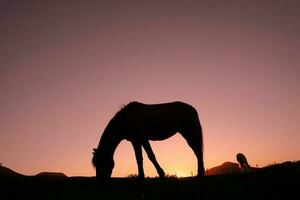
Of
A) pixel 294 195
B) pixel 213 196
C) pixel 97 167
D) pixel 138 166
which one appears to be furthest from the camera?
pixel 97 167

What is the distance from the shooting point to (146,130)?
1267cm

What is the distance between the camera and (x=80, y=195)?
7.70 m

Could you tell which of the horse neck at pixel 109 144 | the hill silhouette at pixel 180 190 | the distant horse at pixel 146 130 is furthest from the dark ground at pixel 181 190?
the horse neck at pixel 109 144

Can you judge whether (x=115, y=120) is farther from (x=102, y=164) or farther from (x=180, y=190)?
(x=180, y=190)

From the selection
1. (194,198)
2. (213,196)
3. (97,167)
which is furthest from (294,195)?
(97,167)

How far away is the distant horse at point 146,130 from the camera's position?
1195cm

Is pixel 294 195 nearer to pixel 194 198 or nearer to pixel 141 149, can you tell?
pixel 194 198

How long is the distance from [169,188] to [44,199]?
324 centimetres

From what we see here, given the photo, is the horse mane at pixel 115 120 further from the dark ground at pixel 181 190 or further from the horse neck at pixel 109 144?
the dark ground at pixel 181 190

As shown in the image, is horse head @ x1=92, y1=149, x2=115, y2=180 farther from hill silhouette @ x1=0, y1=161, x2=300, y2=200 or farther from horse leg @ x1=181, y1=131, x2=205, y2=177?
horse leg @ x1=181, y1=131, x2=205, y2=177

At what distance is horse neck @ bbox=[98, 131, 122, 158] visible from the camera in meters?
12.4

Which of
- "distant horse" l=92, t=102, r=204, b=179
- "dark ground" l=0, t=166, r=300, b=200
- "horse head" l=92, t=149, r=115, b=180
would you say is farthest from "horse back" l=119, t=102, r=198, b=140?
"dark ground" l=0, t=166, r=300, b=200

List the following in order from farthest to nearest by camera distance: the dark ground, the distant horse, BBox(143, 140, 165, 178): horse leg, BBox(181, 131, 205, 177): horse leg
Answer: BBox(181, 131, 205, 177): horse leg, the distant horse, BBox(143, 140, 165, 178): horse leg, the dark ground

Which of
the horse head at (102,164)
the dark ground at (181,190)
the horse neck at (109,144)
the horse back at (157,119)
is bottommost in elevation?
the dark ground at (181,190)
